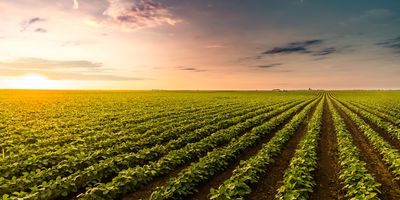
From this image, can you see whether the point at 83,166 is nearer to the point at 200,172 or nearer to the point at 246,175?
the point at 200,172

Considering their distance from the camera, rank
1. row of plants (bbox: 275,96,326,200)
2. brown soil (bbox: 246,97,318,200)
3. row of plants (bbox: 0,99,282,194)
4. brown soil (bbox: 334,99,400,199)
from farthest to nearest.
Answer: brown soil (bbox: 334,99,400,199) < brown soil (bbox: 246,97,318,200) < row of plants (bbox: 0,99,282,194) < row of plants (bbox: 275,96,326,200)

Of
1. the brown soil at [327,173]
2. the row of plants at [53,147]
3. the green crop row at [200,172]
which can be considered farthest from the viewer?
the row of plants at [53,147]

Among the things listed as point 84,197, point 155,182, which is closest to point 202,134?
point 155,182

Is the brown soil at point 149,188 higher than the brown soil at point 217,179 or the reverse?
higher

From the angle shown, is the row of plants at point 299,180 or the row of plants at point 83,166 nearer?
the row of plants at point 299,180

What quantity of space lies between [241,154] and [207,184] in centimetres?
470

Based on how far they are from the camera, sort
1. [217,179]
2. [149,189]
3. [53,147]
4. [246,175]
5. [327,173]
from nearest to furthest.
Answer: [149,189] < [246,175] < [217,179] < [327,173] < [53,147]

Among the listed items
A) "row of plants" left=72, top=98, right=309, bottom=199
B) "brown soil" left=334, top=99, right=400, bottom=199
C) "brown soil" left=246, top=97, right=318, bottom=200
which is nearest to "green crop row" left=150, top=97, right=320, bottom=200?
"row of plants" left=72, top=98, right=309, bottom=199

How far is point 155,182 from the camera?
1009cm

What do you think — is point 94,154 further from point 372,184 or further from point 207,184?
point 372,184

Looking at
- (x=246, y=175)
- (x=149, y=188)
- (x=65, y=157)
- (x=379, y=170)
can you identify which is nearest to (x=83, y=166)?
(x=65, y=157)

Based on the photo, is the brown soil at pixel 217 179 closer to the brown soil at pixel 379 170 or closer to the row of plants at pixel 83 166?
the row of plants at pixel 83 166

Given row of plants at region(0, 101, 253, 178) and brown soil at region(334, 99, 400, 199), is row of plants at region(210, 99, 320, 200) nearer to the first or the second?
brown soil at region(334, 99, 400, 199)

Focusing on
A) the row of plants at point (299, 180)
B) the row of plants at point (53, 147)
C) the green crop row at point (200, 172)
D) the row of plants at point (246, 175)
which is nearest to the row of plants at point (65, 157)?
the row of plants at point (53, 147)
